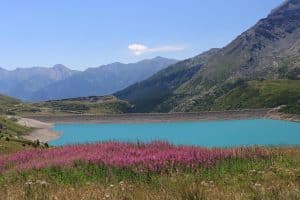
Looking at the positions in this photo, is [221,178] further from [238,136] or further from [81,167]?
[238,136]

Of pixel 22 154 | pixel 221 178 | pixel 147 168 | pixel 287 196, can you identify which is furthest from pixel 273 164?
pixel 22 154

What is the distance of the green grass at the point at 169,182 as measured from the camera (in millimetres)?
8523

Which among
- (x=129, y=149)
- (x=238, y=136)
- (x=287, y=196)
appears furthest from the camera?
(x=238, y=136)

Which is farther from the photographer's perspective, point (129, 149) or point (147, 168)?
point (129, 149)

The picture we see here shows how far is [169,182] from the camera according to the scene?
10492 millimetres

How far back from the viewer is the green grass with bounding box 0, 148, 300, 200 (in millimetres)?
8523

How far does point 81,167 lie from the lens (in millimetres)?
14086

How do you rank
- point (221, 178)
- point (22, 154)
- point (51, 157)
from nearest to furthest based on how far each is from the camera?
point (221, 178)
point (51, 157)
point (22, 154)

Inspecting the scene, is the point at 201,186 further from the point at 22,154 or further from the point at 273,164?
the point at 22,154

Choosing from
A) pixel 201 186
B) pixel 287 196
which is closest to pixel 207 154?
pixel 201 186

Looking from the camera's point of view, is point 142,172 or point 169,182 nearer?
point 169,182

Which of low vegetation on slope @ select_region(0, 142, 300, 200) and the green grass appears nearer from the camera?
the green grass

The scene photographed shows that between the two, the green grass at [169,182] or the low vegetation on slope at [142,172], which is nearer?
the green grass at [169,182]

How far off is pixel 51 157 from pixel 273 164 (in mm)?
6983
